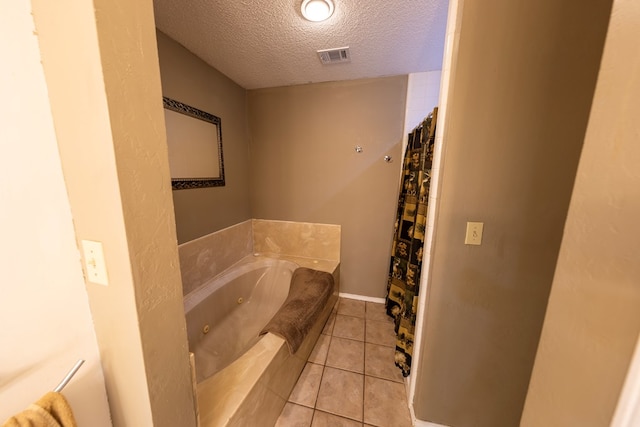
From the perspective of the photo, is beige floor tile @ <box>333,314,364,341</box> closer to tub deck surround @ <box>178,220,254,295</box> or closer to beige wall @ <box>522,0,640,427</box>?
tub deck surround @ <box>178,220,254,295</box>

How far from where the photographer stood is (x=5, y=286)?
457 mm

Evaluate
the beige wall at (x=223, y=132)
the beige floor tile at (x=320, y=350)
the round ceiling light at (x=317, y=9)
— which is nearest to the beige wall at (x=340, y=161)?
the beige wall at (x=223, y=132)

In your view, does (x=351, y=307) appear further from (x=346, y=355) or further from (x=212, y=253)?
(x=212, y=253)

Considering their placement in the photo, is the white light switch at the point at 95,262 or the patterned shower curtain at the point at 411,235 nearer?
the white light switch at the point at 95,262

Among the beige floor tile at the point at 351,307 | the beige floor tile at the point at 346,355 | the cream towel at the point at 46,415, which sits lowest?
the beige floor tile at the point at 351,307

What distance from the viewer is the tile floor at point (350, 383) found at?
131 cm

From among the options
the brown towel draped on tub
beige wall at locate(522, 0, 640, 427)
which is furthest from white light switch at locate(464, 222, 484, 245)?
the brown towel draped on tub

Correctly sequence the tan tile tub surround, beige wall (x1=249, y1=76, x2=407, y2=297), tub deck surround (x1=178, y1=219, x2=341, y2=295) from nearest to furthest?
the tan tile tub surround → tub deck surround (x1=178, y1=219, x2=341, y2=295) → beige wall (x1=249, y1=76, x2=407, y2=297)

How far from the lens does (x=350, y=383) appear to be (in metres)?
1.52

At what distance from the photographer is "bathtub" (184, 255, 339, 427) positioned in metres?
1.00

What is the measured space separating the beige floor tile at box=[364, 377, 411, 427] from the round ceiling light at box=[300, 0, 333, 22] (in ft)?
7.89

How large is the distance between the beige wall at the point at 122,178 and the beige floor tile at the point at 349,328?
1.57 meters

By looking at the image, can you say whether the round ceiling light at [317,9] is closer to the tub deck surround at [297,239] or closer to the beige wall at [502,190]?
the beige wall at [502,190]

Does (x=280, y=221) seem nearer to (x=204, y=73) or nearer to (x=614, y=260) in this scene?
(x=204, y=73)
